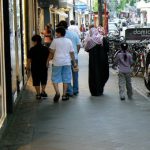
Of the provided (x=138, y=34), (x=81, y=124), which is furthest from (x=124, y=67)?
(x=138, y=34)

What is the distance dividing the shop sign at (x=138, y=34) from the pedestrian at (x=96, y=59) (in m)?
8.63

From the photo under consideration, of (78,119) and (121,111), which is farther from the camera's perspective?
(121,111)

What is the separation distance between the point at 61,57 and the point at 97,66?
57.8 inches

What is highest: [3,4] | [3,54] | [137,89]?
[3,4]

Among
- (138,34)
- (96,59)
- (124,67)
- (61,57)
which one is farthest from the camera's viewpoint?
(138,34)

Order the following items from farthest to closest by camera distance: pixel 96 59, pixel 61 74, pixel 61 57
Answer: pixel 96 59
pixel 61 74
pixel 61 57

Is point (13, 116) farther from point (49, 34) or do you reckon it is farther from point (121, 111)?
point (49, 34)

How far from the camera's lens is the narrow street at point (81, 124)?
28.1ft

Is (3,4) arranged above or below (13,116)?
above

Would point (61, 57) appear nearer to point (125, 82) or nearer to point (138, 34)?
point (125, 82)

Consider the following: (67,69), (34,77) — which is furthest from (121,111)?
(34,77)

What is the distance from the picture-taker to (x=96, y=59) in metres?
14.2

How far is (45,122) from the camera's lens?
34.4ft

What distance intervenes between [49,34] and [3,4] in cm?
1764
